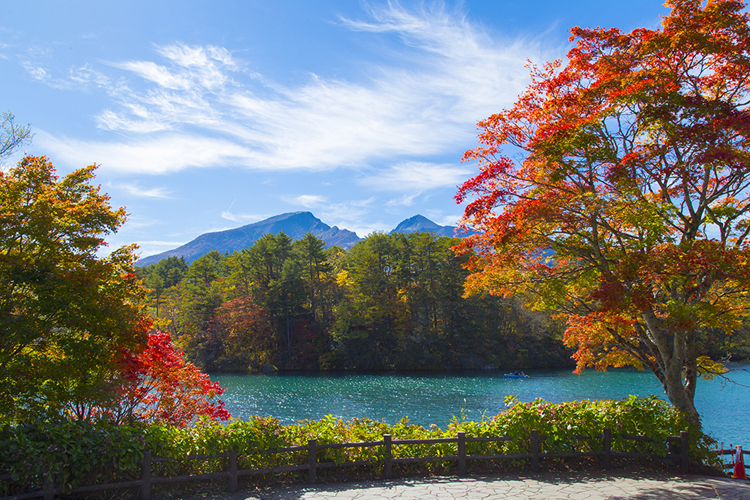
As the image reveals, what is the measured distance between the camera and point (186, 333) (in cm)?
5731

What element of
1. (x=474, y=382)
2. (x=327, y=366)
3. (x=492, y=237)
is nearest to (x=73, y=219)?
(x=492, y=237)

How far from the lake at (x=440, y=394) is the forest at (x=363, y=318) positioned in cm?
438

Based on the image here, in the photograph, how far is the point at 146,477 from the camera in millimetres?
6957

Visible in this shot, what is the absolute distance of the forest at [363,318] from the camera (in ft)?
164

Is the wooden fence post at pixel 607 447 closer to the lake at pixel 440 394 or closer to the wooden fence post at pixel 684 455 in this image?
the wooden fence post at pixel 684 455

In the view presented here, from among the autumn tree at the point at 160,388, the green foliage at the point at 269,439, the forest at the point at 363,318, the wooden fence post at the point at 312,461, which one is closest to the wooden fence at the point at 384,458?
the wooden fence post at the point at 312,461

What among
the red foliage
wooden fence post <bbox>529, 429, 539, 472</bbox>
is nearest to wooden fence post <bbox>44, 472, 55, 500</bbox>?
the red foliage

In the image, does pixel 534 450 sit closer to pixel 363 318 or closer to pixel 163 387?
pixel 163 387

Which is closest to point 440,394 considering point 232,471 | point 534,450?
point 534,450

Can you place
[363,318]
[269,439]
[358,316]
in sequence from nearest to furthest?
[269,439]
[363,318]
[358,316]

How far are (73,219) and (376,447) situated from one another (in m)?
7.11

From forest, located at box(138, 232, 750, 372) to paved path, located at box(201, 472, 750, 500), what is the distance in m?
39.5

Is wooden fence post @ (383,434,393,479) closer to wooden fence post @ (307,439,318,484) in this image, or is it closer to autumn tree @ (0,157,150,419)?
wooden fence post @ (307,439,318,484)

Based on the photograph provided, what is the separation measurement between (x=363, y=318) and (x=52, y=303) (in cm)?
4370
